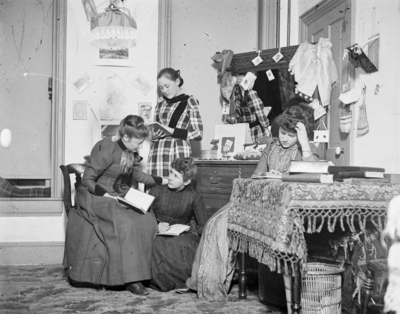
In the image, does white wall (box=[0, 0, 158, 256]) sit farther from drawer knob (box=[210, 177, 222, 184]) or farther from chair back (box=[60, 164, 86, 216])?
drawer knob (box=[210, 177, 222, 184])

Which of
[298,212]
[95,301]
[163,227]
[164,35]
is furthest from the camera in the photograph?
[164,35]

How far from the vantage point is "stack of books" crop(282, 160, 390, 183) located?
2713mm

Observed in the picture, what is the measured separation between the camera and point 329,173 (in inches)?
109

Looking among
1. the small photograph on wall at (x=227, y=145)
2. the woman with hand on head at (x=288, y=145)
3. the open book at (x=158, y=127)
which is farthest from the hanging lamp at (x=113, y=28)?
the woman with hand on head at (x=288, y=145)

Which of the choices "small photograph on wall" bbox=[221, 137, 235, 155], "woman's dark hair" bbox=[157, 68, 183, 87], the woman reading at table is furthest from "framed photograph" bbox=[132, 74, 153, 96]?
the woman reading at table

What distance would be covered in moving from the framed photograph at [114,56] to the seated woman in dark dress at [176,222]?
4.88 feet

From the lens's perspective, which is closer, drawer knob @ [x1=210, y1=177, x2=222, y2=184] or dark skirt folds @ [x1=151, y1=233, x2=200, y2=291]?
dark skirt folds @ [x1=151, y1=233, x2=200, y2=291]

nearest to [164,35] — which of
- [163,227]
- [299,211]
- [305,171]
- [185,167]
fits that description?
[185,167]

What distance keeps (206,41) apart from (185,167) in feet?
6.27

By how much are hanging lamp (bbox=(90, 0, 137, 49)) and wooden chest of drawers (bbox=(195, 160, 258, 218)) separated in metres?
1.53

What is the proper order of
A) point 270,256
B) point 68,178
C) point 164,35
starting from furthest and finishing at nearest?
point 164,35 < point 68,178 < point 270,256

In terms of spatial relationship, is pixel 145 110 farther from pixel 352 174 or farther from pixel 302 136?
pixel 352 174

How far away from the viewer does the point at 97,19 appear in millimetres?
5000

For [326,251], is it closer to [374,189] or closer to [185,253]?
[374,189]
